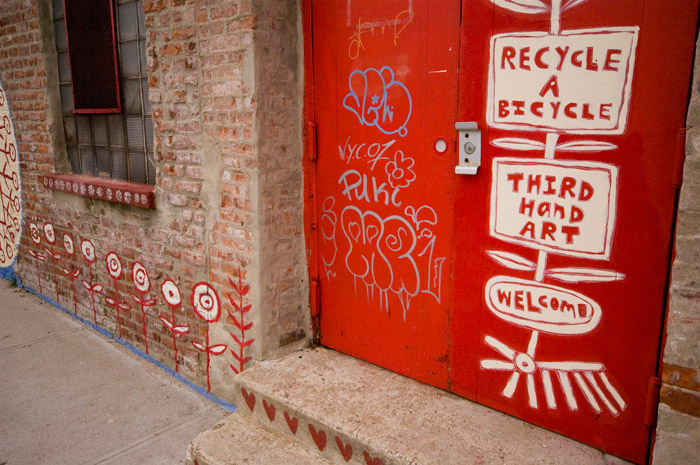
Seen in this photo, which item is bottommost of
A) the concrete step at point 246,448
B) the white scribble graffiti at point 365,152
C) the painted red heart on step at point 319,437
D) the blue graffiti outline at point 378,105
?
the concrete step at point 246,448

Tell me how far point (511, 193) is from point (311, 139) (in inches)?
43.8

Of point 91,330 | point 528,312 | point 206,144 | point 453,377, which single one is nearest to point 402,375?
point 453,377

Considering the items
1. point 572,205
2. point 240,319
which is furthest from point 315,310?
point 572,205

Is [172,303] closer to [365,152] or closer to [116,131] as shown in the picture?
[116,131]

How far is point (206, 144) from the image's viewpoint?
2.86m

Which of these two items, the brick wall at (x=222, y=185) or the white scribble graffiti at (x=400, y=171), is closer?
the white scribble graffiti at (x=400, y=171)

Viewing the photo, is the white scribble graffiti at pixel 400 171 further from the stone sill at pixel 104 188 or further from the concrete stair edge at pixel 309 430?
the stone sill at pixel 104 188

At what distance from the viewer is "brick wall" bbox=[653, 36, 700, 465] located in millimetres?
1486

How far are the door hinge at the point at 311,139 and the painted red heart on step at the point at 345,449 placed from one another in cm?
140

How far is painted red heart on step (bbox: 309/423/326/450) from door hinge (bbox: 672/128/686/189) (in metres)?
1.68

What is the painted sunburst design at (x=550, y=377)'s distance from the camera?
6.49ft

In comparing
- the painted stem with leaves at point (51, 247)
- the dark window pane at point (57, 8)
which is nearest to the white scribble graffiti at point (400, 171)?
the dark window pane at point (57, 8)

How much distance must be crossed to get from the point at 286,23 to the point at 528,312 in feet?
5.95

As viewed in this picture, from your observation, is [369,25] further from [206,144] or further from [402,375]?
[402,375]
